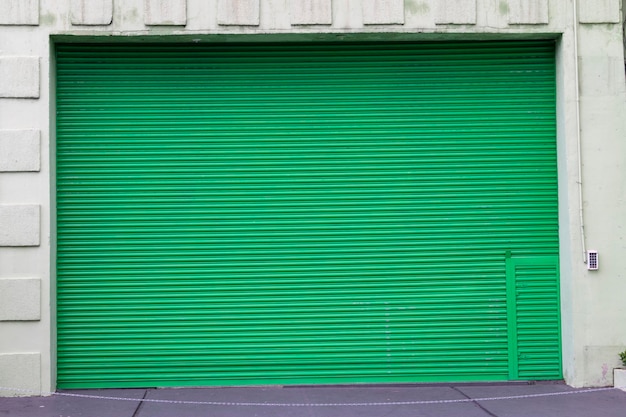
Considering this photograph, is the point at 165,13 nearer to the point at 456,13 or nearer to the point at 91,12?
the point at 91,12

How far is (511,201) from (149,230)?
14.7 feet

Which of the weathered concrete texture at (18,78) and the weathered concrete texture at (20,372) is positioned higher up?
the weathered concrete texture at (18,78)

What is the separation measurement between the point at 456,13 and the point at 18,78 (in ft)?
17.2

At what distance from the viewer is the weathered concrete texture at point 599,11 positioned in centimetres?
964

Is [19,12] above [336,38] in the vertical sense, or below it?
above

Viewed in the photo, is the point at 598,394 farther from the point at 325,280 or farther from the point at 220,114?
the point at 220,114

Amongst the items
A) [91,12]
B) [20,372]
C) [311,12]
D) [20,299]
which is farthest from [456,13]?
[20,372]

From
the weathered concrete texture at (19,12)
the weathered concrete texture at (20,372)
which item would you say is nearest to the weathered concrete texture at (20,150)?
the weathered concrete texture at (19,12)

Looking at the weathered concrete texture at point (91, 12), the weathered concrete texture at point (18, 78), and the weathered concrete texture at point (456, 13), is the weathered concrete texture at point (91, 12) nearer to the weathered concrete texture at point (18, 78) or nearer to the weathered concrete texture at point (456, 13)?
the weathered concrete texture at point (18, 78)

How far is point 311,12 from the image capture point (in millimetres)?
9477

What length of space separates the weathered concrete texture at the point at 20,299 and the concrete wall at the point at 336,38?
1 centimetres

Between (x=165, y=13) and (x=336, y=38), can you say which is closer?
(x=165, y=13)

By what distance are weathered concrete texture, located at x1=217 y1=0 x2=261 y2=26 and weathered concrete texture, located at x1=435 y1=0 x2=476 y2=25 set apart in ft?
7.15

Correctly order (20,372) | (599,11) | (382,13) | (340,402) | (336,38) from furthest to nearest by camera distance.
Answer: (336,38)
(599,11)
(382,13)
(20,372)
(340,402)
